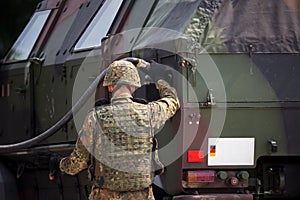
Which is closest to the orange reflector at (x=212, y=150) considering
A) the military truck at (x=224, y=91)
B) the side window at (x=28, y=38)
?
the military truck at (x=224, y=91)

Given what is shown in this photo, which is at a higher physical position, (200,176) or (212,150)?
(212,150)

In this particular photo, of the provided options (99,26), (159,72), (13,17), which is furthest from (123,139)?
(13,17)

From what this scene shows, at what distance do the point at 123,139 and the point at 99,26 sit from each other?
241 cm

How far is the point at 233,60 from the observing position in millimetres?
7445

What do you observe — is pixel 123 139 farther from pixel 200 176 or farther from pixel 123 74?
pixel 200 176

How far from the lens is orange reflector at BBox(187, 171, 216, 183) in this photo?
733cm

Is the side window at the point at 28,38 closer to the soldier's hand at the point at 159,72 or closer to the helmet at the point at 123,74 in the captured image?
the soldier's hand at the point at 159,72

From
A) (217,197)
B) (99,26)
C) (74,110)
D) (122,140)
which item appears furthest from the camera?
(99,26)

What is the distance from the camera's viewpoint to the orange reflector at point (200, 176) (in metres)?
7.33

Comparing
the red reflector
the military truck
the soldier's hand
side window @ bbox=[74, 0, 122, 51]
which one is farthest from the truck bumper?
side window @ bbox=[74, 0, 122, 51]

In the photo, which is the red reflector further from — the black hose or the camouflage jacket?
the black hose

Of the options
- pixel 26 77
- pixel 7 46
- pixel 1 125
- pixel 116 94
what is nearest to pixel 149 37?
pixel 116 94

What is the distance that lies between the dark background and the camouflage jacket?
10.8 metres

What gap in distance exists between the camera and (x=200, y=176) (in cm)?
734
